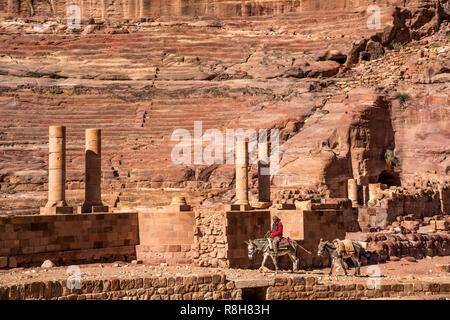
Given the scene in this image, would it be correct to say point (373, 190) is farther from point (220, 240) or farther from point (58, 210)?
point (58, 210)

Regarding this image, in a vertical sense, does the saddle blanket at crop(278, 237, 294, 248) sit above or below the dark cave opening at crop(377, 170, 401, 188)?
below

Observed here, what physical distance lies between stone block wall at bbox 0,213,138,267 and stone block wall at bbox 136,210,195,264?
0.41m

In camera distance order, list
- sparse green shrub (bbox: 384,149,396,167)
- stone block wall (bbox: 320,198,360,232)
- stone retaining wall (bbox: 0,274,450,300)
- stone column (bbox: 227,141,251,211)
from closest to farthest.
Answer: stone retaining wall (bbox: 0,274,450,300), stone column (bbox: 227,141,251,211), stone block wall (bbox: 320,198,360,232), sparse green shrub (bbox: 384,149,396,167)

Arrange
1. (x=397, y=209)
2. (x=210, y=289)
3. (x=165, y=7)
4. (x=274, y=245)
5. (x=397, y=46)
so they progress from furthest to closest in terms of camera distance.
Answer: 1. (x=165, y=7)
2. (x=397, y=46)
3. (x=397, y=209)
4. (x=274, y=245)
5. (x=210, y=289)

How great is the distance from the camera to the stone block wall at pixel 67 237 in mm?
18016

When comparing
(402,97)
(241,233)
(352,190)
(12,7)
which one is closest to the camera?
(241,233)

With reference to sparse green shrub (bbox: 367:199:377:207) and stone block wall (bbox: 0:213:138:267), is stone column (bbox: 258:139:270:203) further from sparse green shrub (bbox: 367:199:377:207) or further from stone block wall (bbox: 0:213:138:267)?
stone block wall (bbox: 0:213:138:267)

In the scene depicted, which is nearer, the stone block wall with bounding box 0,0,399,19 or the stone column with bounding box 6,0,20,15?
the stone block wall with bounding box 0,0,399,19

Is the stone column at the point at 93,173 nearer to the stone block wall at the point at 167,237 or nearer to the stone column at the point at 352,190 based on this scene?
the stone block wall at the point at 167,237

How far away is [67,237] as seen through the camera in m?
19.4

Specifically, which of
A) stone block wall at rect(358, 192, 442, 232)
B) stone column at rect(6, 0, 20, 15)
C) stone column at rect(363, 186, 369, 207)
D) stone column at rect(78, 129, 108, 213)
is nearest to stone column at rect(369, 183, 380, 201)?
stone column at rect(363, 186, 369, 207)

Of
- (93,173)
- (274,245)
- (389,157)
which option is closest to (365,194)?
(389,157)

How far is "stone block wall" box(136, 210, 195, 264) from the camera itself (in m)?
20.5

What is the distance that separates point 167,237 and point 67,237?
2704 mm
